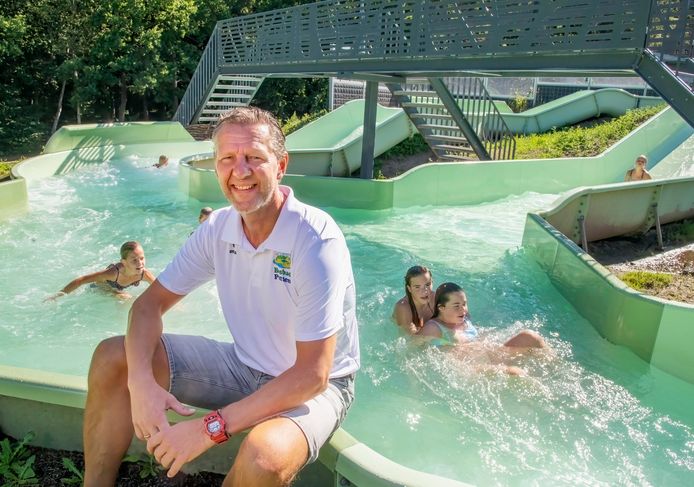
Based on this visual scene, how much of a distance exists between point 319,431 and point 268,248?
0.63m

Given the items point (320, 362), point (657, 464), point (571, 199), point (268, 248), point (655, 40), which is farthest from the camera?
point (571, 199)

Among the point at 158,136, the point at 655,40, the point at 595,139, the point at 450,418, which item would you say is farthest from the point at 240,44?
the point at 450,418

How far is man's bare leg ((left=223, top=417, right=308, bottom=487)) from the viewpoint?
1.62 m

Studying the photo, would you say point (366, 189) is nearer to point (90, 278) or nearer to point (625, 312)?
point (90, 278)

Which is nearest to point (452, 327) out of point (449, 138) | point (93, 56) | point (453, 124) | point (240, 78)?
point (449, 138)

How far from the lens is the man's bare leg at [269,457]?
5.30 ft

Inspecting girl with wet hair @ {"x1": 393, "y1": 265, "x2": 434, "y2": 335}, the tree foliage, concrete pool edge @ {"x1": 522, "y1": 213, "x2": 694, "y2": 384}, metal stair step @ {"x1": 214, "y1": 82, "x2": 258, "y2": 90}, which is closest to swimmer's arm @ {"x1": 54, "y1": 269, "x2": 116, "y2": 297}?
girl with wet hair @ {"x1": 393, "y1": 265, "x2": 434, "y2": 335}

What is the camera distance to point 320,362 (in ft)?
6.00

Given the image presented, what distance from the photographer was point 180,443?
1.80 meters

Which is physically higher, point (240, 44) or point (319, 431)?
point (240, 44)

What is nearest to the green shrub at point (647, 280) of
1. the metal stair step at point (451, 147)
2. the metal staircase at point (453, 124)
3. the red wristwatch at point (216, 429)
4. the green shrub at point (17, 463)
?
the red wristwatch at point (216, 429)

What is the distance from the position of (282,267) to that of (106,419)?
0.79 metres

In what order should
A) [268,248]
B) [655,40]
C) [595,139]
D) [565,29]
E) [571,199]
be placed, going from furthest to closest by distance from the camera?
1. [595,139]
2. [571,199]
3. [565,29]
4. [655,40]
5. [268,248]

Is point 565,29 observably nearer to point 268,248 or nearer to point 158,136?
point 268,248
